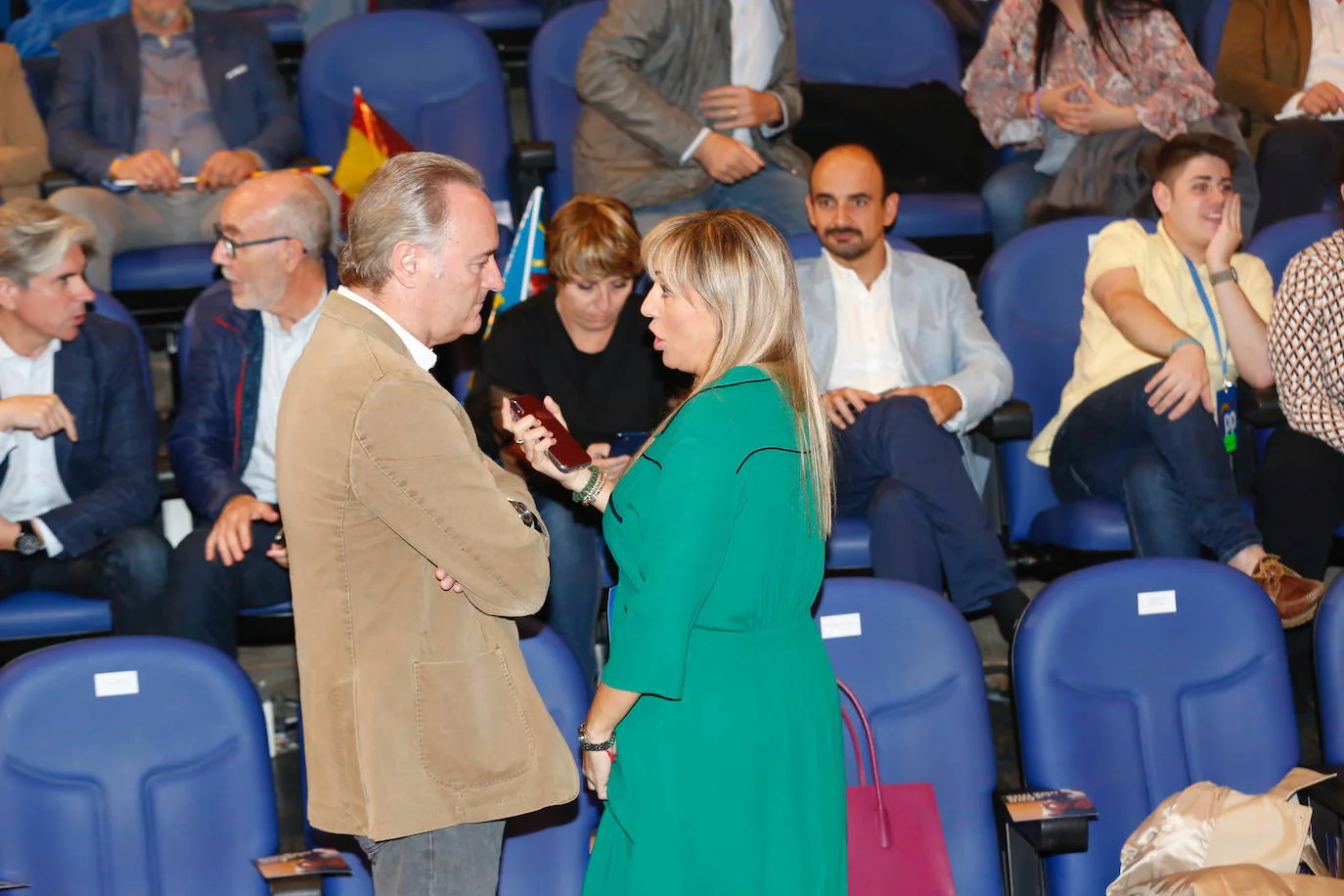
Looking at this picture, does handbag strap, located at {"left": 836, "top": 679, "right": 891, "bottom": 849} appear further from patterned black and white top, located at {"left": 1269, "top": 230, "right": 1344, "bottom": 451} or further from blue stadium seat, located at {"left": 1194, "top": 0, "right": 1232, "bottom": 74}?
blue stadium seat, located at {"left": 1194, "top": 0, "right": 1232, "bottom": 74}

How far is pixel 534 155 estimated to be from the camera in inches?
152

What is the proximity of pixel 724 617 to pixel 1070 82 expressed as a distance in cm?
271

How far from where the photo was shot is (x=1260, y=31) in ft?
13.9

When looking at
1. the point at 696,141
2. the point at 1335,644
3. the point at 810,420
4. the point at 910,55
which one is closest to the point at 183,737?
the point at 810,420

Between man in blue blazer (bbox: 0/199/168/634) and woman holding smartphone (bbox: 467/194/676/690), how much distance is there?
0.73 meters

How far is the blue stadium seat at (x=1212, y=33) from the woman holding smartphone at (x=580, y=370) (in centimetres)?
220

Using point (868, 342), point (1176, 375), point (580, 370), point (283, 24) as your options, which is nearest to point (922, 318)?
point (868, 342)

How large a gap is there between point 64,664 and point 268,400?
110 centimetres

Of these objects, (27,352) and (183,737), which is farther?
(27,352)

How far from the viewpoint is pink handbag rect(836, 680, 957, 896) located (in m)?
2.00

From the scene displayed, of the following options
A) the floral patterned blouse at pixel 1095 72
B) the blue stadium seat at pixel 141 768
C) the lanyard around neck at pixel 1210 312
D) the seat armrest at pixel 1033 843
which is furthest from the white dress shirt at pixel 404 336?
the floral patterned blouse at pixel 1095 72

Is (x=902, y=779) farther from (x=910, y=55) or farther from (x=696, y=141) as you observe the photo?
(x=910, y=55)

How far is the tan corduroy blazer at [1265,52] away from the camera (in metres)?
4.21

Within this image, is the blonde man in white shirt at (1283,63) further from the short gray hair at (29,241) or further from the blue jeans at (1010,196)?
the short gray hair at (29,241)
